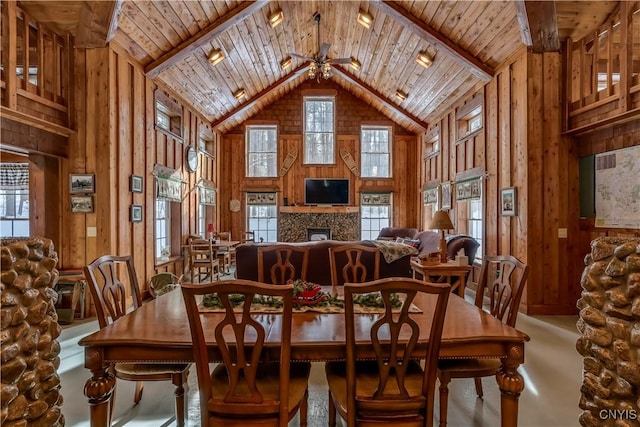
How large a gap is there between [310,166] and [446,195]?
3.76m

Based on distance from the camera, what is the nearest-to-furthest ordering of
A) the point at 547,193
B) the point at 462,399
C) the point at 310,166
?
the point at 462,399
the point at 547,193
the point at 310,166

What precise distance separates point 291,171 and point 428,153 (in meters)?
3.64

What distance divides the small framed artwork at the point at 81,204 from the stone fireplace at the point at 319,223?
208 inches

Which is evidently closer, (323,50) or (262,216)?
(323,50)

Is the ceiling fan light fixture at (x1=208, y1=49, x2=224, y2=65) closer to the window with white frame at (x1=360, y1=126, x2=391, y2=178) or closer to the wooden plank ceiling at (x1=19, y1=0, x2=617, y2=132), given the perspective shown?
the wooden plank ceiling at (x1=19, y1=0, x2=617, y2=132)

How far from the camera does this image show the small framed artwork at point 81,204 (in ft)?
14.6

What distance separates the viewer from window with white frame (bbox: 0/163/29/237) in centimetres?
603

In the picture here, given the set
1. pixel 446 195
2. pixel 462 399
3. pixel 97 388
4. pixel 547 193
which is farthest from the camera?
pixel 446 195

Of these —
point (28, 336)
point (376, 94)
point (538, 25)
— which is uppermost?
point (376, 94)

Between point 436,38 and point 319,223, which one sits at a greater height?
point 436,38

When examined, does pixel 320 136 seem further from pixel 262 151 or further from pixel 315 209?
pixel 315 209

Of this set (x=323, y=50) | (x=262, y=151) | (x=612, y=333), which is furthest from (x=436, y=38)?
(x=262, y=151)

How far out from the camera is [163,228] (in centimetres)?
655

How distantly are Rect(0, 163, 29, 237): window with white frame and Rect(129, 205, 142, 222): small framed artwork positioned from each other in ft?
8.60
